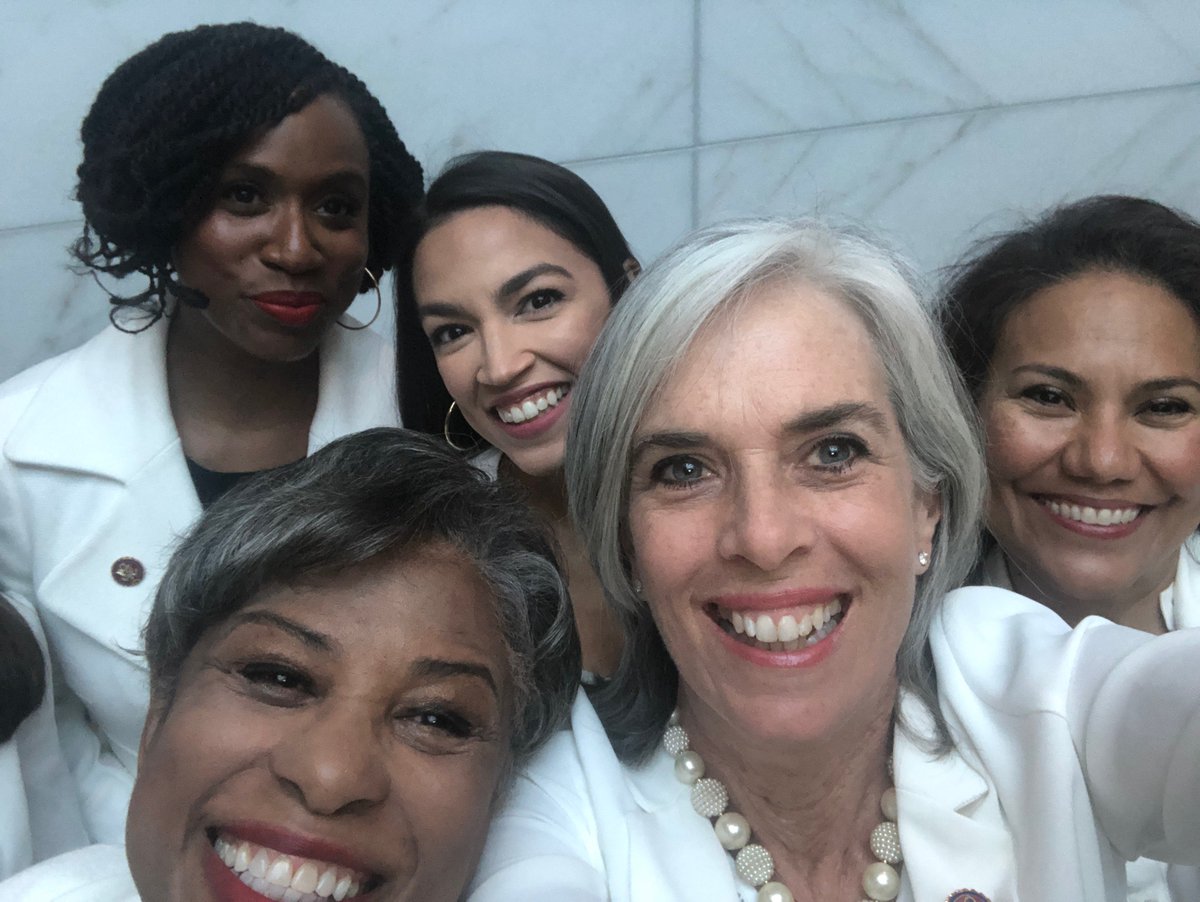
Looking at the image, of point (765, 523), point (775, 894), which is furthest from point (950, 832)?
point (765, 523)

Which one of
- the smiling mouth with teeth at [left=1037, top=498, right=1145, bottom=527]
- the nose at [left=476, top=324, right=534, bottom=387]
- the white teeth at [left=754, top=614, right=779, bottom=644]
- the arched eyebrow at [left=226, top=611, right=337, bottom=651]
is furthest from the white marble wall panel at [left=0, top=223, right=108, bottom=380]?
the smiling mouth with teeth at [left=1037, top=498, right=1145, bottom=527]

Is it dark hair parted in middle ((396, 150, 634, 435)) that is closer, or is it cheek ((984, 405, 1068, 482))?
cheek ((984, 405, 1068, 482))

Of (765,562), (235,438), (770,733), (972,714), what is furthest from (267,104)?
(972,714)

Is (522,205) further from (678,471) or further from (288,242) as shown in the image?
(678,471)

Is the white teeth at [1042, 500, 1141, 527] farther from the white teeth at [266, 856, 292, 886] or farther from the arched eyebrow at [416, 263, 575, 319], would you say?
the white teeth at [266, 856, 292, 886]

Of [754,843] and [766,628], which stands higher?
[766,628]

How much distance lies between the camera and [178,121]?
5.65 ft

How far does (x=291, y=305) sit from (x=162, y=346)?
31cm

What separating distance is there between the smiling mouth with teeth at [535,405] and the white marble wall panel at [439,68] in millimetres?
1089

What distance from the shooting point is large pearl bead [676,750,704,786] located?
142 cm

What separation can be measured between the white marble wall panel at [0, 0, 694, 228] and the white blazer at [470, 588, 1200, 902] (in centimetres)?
169

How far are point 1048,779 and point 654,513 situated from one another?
52 cm

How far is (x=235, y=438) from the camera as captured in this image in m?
1.92

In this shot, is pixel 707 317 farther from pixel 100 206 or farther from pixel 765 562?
pixel 100 206
